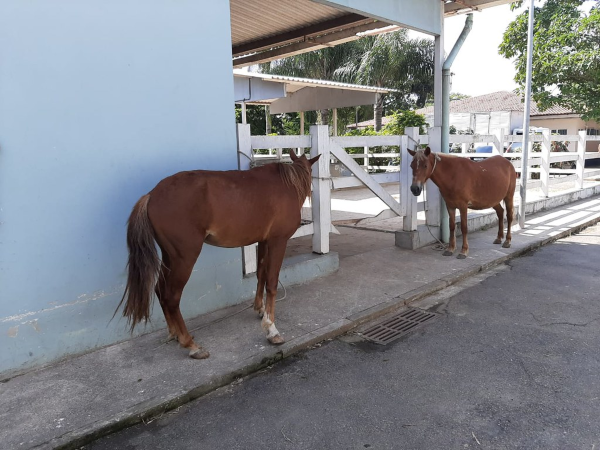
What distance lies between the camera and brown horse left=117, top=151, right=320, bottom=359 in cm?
310

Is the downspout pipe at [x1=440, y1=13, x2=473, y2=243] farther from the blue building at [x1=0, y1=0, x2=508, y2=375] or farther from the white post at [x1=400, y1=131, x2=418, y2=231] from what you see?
the blue building at [x1=0, y1=0, x2=508, y2=375]

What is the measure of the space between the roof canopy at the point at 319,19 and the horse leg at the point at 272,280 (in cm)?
282

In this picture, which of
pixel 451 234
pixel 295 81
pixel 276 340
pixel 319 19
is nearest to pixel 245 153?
pixel 276 340

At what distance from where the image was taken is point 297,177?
3879mm

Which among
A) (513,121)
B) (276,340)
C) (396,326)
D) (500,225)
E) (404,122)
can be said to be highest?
(513,121)

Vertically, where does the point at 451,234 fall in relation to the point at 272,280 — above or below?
below

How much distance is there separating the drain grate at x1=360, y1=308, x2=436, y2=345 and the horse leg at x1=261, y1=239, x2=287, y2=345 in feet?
2.84

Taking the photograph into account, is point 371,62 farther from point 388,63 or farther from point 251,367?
point 251,367

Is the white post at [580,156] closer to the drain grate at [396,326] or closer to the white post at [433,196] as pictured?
the white post at [433,196]

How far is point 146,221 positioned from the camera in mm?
3119

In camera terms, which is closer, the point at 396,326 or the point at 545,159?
the point at 396,326

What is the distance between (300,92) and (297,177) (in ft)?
39.9

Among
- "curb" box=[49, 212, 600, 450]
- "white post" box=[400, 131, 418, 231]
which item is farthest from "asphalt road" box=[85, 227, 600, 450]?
"white post" box=[400, 131, 418, 231]

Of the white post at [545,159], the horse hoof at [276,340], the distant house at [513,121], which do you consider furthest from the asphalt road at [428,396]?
the distant house at [513,121]
